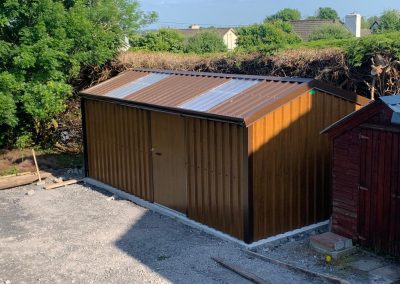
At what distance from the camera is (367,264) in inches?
321

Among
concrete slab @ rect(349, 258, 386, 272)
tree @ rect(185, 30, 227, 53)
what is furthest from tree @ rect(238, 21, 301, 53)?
concrete slab @ rect(349, 258, 386, 272)

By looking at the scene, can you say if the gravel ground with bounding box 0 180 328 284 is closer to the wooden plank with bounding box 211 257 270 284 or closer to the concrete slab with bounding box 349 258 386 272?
the wooden plank with bounding box 211 257 270 284

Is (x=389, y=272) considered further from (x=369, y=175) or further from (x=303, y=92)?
(x=303, y=92)

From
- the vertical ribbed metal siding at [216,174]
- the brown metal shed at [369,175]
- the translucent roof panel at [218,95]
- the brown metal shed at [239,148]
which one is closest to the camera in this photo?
the brown metal shed at [369,175]

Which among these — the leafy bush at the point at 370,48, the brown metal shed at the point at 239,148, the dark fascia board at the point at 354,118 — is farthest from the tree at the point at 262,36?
the dark fascia board at the point at 354,118

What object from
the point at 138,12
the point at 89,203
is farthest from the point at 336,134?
the point at 138,12

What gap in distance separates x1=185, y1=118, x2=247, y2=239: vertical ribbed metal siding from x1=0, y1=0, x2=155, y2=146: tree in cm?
632

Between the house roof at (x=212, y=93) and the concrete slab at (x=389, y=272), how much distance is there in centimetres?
303

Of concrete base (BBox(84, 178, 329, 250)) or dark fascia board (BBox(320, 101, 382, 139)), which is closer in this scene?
dark fascia board (BBox(320, 101, 382, 139))

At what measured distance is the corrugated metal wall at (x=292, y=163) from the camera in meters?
9.15

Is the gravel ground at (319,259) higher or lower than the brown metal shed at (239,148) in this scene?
lower

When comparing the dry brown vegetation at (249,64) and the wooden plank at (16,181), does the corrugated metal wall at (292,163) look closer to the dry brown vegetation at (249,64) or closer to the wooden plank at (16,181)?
the dry brown vegetation at (249,64)

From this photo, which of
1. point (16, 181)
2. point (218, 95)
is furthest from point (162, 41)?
point (218, 95)

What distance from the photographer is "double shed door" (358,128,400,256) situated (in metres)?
8.02
